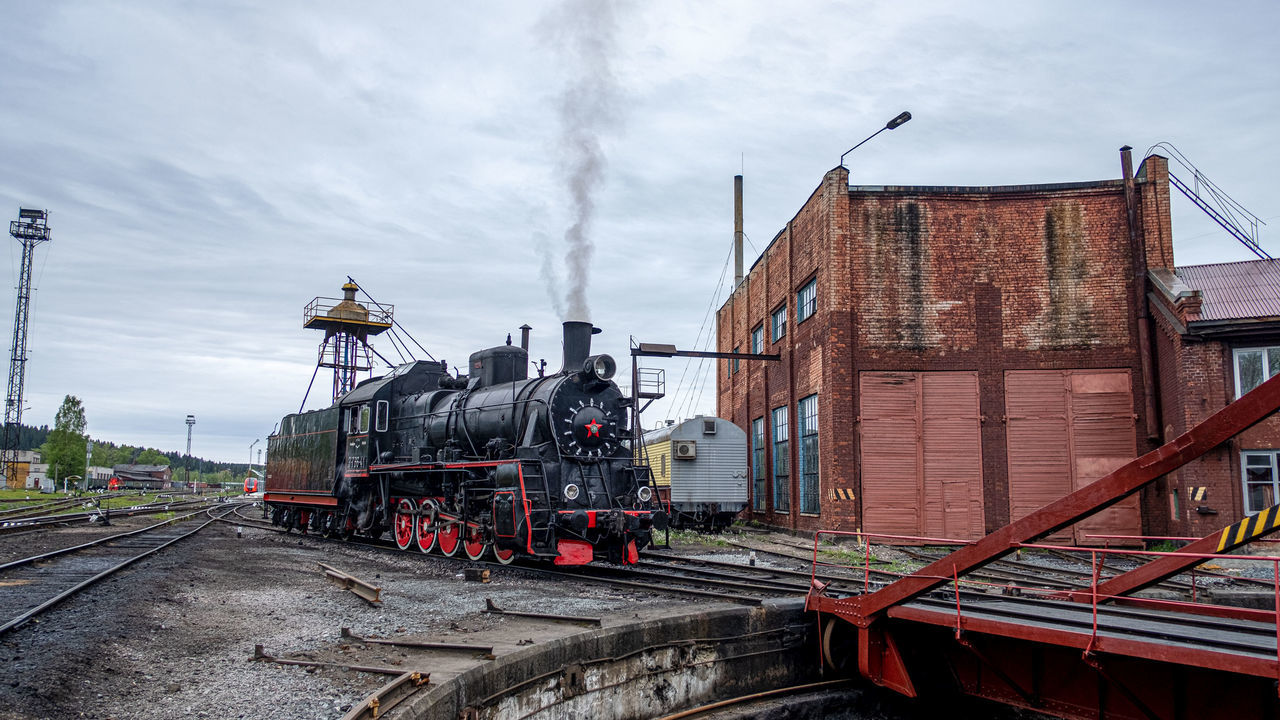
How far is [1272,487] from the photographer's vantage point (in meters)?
16.5

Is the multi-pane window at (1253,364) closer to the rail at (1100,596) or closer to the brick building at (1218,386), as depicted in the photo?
the brick building at (1218,386)

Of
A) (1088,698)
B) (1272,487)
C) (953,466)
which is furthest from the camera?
(953,466)

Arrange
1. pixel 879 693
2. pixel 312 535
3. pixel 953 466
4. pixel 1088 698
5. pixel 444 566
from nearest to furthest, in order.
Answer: pixel 1088 698 → pixel 879 693 → pixel 444 566 → pixel 953 466 → pixel 312 535

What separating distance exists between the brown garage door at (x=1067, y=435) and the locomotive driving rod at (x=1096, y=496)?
1305 centimetres

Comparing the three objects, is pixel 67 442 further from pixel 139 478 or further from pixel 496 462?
pixel 496 462

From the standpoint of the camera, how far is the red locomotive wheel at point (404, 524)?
52.0 feet

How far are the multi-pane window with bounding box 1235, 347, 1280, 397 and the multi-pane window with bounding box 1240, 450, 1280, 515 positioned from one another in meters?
1.30

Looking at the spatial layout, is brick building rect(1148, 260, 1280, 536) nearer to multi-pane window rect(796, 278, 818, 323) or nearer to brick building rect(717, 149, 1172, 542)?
brick building rect(717, 149, 1172, 542)

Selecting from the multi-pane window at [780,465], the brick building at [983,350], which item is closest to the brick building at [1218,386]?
the brick building at [983,350]

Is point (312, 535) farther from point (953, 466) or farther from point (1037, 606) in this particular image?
point (1037, 606)

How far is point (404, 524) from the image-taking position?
635 inches

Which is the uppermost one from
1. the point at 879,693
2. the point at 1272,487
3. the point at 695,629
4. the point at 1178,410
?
the point at 1178,410

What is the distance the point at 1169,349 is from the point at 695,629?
15.0 metres

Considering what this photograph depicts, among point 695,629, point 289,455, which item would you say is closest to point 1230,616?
point 695,629
